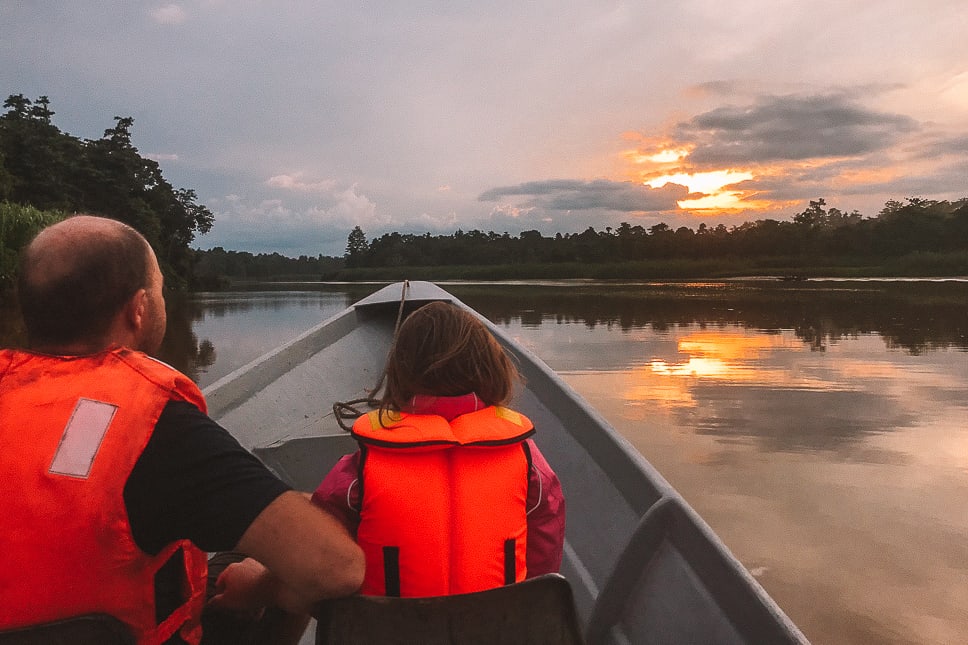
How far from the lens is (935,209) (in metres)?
52.3

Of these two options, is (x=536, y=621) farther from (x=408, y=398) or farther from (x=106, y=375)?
(x=106, y=375)

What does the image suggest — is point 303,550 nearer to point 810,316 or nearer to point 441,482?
point 441,482

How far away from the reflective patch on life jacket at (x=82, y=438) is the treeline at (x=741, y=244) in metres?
51.0

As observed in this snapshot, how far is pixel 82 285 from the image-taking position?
1.15 meters

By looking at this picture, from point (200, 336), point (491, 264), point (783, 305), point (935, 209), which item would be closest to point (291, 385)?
point (200, 336)

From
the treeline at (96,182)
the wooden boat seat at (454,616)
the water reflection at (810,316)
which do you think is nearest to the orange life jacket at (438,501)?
the wooden boat seat at (454,616)

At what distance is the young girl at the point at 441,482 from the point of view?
1359 millimetres

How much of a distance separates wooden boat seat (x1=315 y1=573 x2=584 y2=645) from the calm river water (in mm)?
2234

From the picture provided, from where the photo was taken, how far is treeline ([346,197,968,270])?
50.9 meters

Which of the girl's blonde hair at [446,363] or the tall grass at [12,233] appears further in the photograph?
the tall grass at [12,233]

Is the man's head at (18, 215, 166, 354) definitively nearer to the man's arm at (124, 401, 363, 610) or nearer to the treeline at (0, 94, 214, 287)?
the man's arm at (124, 401, 363, 610)

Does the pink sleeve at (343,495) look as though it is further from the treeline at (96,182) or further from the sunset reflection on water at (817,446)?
the treeline at (96,182)

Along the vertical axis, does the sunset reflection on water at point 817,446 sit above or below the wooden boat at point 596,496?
below

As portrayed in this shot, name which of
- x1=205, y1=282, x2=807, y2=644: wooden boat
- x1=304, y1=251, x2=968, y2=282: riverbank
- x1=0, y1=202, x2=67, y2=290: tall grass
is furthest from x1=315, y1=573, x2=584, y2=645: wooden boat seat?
x1=304, y1=251, x2=968, y2=282: riverbank
